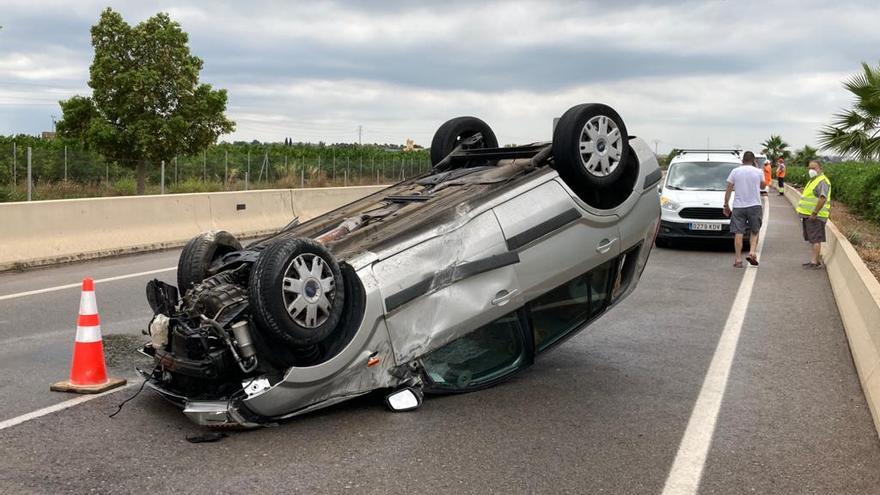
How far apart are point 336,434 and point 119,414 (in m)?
1.40

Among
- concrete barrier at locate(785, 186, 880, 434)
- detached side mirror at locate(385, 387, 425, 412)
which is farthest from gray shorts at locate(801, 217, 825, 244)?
detached side mirror at locate(385, 387, 425, 412)

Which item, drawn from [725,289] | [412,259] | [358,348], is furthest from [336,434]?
[725,289]

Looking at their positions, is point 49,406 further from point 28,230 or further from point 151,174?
point 151,174

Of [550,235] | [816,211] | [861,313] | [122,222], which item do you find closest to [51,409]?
[550,235]

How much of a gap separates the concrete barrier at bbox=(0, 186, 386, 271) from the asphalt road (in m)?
4.44

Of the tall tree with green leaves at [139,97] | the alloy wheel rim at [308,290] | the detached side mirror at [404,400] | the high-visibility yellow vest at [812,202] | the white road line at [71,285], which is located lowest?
the detached side mirror at [404,400]

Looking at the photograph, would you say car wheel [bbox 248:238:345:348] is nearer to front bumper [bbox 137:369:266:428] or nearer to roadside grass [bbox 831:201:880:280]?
front bumper [bbox 137:369:266:428]

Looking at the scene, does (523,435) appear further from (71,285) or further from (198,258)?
(71,285)

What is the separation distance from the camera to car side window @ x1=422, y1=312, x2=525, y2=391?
5.26 meters

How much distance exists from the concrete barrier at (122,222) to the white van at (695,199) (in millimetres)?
7678

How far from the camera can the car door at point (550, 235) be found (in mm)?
5387

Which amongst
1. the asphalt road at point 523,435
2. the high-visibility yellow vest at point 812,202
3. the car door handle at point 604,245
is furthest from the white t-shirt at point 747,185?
the car door handle at point 604,245

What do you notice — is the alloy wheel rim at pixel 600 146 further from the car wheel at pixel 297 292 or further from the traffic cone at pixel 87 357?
the traffic cone at pixel 87 357

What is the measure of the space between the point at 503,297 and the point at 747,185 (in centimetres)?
862
